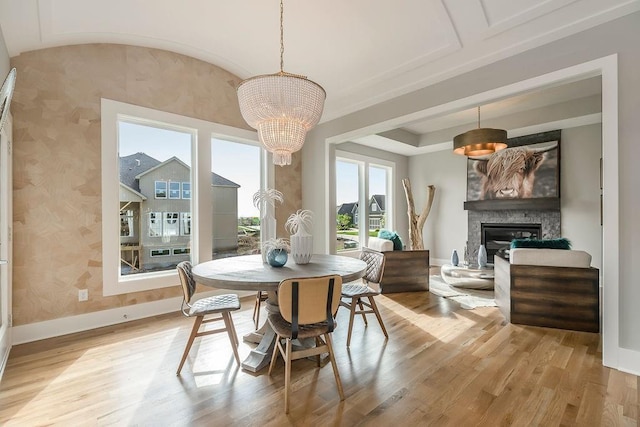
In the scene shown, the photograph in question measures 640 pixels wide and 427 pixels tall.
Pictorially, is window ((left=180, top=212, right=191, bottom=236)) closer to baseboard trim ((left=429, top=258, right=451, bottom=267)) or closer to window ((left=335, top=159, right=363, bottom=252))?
window ((left=335, top=159, right=363, bottom=252))

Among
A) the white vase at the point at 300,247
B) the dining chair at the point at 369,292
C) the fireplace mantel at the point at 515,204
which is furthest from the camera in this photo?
the fireplace mantel at the point at 515,204

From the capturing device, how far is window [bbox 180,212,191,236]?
3.95 metres

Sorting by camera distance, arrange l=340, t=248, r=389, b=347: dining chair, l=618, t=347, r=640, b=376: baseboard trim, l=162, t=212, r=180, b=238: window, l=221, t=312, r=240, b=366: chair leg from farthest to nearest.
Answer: l=162, t=212, r=180, b=238: window < l=340, t=248, r=389, b=347: dining chair < l=221, t=312, r=240, b=366: chair leg < l=618, t=347, r=640, b=376: baseboard trim

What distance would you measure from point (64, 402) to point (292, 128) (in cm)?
241

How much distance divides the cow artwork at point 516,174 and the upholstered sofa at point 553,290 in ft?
9.56

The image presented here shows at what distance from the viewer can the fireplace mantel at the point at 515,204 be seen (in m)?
5.32

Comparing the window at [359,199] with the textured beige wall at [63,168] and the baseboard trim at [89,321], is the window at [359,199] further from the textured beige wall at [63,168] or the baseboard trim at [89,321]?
the textured beige wall at [63,168]

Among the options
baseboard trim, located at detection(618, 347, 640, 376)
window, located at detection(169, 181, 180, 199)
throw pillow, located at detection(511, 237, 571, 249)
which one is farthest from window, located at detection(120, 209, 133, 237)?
baseboard trim, located at detection(618, 347, 640, 376)

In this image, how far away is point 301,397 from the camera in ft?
6.43

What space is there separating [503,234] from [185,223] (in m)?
5.85

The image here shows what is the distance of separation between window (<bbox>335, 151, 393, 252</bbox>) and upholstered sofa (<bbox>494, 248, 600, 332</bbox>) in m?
3.27

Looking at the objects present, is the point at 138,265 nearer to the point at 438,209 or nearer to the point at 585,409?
the point at 585,409

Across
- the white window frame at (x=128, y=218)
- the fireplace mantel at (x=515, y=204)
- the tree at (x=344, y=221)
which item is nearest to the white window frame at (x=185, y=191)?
the white window frame at (x=128, y=218)

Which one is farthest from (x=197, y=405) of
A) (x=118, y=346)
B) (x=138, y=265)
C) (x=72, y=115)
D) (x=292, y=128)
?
(x=72, y=115)
